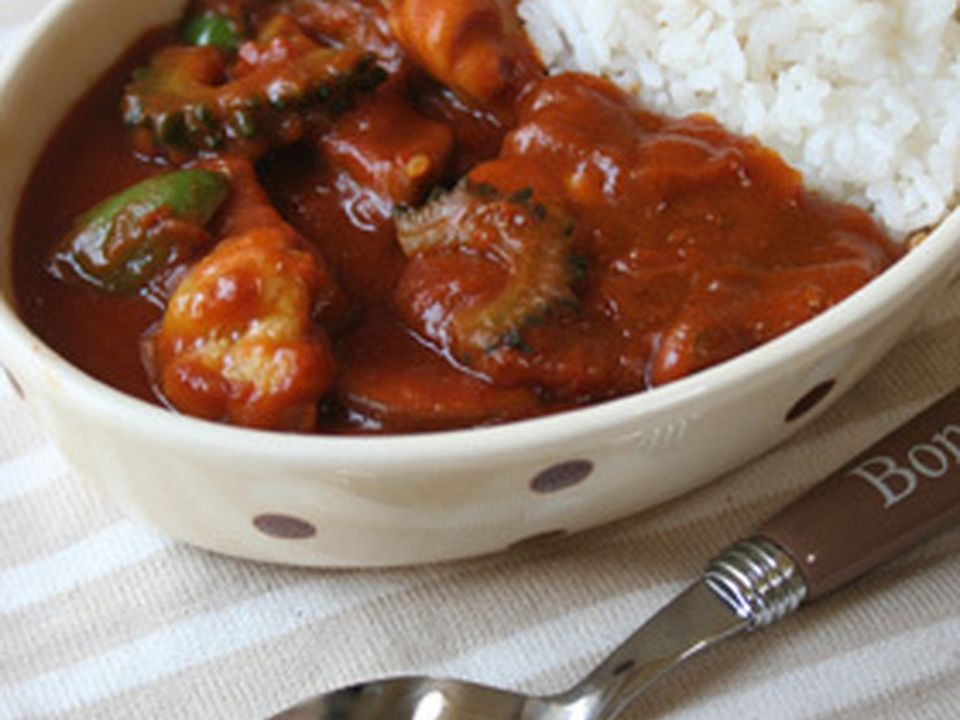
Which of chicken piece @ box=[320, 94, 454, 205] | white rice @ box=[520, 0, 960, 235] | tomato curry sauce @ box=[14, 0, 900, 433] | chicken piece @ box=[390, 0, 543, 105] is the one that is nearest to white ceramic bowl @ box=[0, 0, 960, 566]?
tomato curry sauce @ box=[14, 0, 900, 433]

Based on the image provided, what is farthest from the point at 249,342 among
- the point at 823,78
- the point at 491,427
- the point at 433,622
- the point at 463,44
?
the point at 823,78

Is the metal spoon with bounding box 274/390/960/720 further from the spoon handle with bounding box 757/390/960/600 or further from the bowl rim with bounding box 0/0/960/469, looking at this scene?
the bowl rim with bounding box 0/0/960/469

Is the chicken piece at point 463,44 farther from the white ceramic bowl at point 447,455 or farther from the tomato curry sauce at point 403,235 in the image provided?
the white ceramic bowl at point 447,455

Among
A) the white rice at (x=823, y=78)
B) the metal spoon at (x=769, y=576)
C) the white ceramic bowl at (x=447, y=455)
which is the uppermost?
the white rice at (x=823, y=78)

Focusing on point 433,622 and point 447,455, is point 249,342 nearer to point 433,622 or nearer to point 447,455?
point 447,455

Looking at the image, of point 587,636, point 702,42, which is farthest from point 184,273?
point 702,42

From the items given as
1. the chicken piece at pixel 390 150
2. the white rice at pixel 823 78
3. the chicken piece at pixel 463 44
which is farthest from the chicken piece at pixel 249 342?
the white rice at pixel 823 78

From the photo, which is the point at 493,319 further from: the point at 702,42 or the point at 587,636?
the point at 702,42
